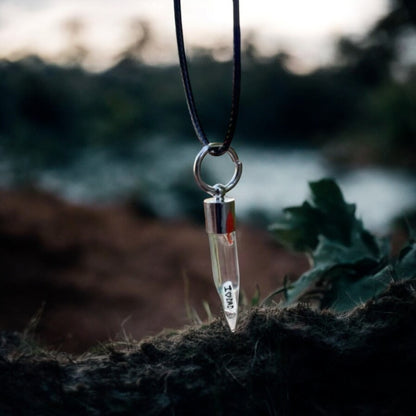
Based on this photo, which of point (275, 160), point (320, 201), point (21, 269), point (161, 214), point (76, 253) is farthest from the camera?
point (275, 160)

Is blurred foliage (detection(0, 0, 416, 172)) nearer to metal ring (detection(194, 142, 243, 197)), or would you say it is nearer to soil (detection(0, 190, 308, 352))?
soil (detection(0, 190, 308, 352))

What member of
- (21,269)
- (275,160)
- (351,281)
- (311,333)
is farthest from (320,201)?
(275,160)

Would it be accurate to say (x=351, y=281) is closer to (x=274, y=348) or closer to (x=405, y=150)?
(x=274, y=348)

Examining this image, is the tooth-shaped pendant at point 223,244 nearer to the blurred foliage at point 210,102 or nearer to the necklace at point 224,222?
the necklace at point 224,222

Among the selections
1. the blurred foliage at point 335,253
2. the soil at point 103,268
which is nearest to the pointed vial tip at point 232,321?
the blurred foliage at point 335,253

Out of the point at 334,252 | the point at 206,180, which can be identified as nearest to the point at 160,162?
the point at 206,180

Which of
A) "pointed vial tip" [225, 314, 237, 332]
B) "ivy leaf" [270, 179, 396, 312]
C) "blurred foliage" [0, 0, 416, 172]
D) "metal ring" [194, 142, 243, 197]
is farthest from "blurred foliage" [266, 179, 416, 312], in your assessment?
"blurred foliage" [0, 0, 416, 172]
